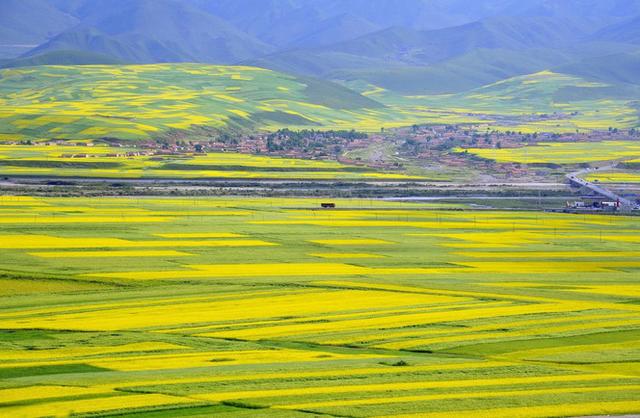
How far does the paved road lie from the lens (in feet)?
288

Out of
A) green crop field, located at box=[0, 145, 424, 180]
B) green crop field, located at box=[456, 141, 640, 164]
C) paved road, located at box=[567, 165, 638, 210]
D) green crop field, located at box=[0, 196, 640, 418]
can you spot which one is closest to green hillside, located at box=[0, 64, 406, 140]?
green crop field, located at box=[0, 145, 424, 180]

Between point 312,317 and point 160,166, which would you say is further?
point 160,166

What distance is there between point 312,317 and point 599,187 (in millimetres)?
63642

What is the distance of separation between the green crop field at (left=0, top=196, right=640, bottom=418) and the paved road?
54.2 ft

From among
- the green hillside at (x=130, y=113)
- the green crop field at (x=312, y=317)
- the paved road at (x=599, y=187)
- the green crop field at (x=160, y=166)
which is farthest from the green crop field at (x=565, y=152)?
the green crop field at (x=312, y=317)

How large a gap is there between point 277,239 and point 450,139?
99452 mm

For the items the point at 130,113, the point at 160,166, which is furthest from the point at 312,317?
the point at 130,113

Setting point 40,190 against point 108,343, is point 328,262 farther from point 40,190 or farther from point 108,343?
point 40,190

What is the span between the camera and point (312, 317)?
40969 millimetres

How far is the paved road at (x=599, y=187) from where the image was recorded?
288 feet

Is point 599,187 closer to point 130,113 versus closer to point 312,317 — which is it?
point 312,317

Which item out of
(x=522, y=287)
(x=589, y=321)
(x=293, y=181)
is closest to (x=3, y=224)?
(x=522, y=287)

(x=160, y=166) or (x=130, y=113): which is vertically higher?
(x=130, y=113)

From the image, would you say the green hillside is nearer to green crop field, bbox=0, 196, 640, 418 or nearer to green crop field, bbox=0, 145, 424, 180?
green crop field, bbox=0, 145, 424, 180
